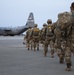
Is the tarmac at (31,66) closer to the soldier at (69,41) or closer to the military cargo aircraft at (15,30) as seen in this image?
the soldier at (69,41)

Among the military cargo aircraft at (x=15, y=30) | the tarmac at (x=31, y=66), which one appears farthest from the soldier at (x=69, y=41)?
the military cargo aircraft at (x=15, y=30)

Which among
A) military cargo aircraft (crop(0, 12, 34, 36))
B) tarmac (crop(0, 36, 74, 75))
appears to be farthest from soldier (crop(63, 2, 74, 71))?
military cargo aircraft (crop(0, 12, 34, 36))

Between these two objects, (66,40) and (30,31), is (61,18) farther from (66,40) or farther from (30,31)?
(30,31)

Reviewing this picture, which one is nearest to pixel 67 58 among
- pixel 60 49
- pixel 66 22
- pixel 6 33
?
pixel 66 22

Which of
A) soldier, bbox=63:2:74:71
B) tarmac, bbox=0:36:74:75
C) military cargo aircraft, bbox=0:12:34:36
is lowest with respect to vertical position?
tarmac, bbox=0:36:74:75

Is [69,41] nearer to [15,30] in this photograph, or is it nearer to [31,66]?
[31,66]

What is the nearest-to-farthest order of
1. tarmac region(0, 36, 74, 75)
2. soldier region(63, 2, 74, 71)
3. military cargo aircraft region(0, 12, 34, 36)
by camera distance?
tarmac region(0, 36, 74, 75)
soldier region(63, 2, 74, 71)
military cargo aircraft region(0, 12, 34, 36)

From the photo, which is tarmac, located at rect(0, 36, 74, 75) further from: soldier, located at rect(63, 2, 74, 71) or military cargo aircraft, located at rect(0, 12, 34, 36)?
military cargo aircraft, located at rect(0, 12, 34, 36)

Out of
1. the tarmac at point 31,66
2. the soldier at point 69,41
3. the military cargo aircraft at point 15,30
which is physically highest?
the military cargo aircraft at point 15,30

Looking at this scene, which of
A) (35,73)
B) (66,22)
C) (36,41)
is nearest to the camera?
(35,73)

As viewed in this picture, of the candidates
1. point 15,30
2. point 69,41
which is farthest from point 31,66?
point 15,30

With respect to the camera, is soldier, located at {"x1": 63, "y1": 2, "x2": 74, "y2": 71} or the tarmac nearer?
the tarmac

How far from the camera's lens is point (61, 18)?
10.2 metres

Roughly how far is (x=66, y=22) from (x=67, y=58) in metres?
1.01
